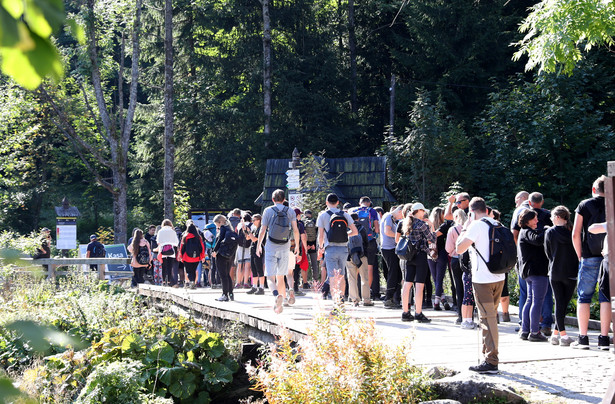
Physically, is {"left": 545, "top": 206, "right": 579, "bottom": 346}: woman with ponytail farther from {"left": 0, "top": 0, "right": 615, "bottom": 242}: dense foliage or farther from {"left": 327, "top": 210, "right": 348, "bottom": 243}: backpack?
{"left": 0, "top": 0, "right": 615, "bottom": 242}: dense foliage

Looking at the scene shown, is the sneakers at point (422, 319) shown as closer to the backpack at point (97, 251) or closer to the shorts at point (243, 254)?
the shorts at point (243, 254)

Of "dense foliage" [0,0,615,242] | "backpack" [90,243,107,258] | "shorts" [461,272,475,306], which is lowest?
"shorts" [461,272,475,306]

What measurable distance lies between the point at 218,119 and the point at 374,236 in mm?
24991

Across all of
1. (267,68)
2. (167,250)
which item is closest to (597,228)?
(167,250)

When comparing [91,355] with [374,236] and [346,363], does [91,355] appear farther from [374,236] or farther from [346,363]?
[374,236]

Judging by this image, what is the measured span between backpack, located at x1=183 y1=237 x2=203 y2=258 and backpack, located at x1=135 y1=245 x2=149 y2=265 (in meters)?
3.10

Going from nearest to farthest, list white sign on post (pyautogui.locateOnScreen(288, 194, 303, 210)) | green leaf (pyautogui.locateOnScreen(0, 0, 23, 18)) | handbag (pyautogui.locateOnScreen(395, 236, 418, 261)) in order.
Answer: green leaf (pyautogui.locateOnScreen(0, 0, 23, 18)) → handbag (pyautogui.locateOnScreen(395, 236, 418, 261)) → white sign on post (pyautogui.locateOnScreen(288, 194, 303, 210))

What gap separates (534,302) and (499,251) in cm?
216

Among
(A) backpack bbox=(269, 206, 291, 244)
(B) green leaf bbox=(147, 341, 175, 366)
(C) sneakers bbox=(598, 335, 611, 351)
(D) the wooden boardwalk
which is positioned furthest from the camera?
(A) backpack bbox=(269, 206, 291, 244)

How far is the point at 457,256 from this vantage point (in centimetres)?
1051

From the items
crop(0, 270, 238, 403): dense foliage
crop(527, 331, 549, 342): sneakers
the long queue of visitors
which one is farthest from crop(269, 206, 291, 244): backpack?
crop(527, 331, 549, 342): sneakers

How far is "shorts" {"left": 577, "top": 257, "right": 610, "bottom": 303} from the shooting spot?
332 inches

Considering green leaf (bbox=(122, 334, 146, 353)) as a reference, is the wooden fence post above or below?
above

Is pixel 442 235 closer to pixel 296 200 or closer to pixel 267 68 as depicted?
pixel 296 200
